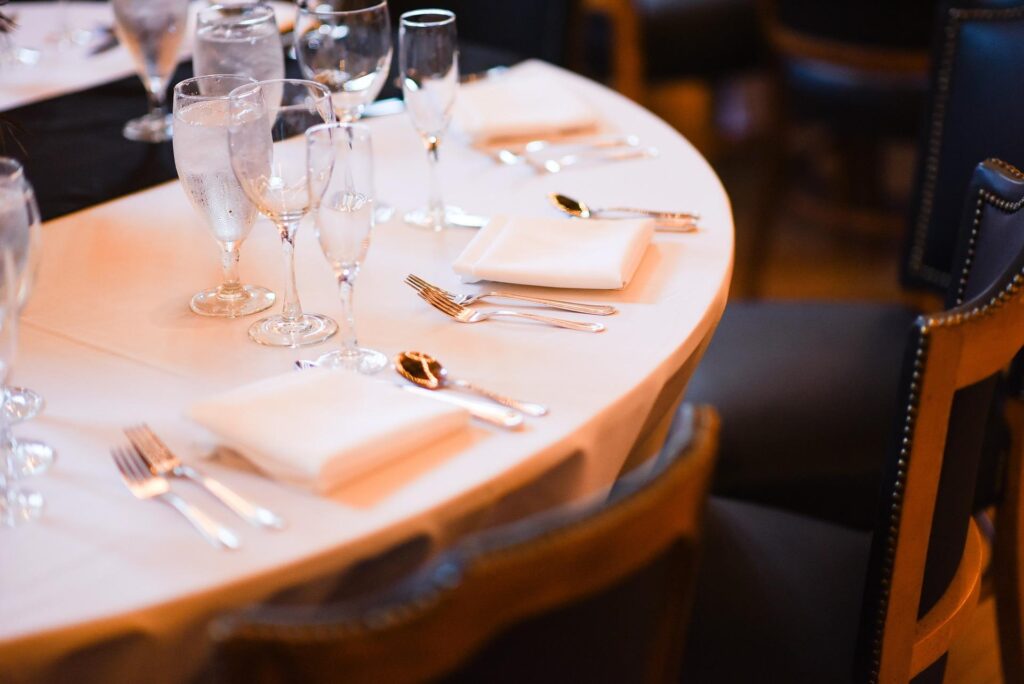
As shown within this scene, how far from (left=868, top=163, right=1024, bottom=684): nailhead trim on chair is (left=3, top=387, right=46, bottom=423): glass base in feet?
2.57

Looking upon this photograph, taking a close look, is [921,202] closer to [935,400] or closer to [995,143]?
[995,143]

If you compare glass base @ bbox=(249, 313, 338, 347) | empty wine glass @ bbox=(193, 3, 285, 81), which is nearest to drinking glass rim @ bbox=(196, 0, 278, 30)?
empty wine glass @ bbox=(193, 3, 285, 81)

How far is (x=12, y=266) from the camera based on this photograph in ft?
2.80

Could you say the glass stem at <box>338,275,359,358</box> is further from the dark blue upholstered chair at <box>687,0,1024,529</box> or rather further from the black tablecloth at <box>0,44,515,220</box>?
the dark blue upholstered chair at <box>687,0,1024,529</box>

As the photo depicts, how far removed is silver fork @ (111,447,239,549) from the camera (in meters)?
0.84

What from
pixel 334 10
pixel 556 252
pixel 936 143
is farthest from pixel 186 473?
pixel 936 143

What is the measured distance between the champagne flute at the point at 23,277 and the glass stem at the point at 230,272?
26 cm

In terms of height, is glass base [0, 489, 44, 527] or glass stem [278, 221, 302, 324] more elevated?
glass stem [278, 221, 302, 324]

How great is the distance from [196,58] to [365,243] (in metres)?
0.57

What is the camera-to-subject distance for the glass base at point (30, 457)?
945 mm

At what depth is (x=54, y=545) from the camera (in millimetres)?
853

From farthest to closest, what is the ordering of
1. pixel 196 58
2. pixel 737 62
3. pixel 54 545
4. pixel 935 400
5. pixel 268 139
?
pixel 737 62
pixel 196 58
pixel 268 139
pixel 935 400
pixel 54 545

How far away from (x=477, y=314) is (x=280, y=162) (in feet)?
0.83

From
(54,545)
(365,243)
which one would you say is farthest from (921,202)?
(54,545)
